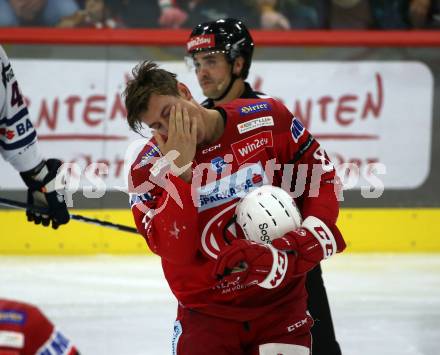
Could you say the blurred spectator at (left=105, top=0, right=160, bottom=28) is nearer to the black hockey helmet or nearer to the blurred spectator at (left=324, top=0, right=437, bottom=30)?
the blurred spectator at (left=324, top=0, right=437, bottom=30)

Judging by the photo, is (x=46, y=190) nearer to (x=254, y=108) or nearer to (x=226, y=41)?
(x=226, y=41)

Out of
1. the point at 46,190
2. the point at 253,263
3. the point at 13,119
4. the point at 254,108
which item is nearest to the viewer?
the point at 253,263

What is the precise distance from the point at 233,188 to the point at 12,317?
1193 mm

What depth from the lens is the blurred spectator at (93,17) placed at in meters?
6.60

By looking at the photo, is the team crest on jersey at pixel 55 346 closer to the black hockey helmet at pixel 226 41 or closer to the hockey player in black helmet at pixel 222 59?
the hockey player in black helmet at pixel 222 59

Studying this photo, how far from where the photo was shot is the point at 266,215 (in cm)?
268

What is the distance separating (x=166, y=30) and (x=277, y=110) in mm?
3726

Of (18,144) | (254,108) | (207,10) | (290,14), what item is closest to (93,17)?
(207,10)

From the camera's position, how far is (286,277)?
2715 mm

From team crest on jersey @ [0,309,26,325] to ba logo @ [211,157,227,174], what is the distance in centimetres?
118

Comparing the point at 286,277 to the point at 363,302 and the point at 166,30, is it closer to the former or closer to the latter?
the point at 363,302

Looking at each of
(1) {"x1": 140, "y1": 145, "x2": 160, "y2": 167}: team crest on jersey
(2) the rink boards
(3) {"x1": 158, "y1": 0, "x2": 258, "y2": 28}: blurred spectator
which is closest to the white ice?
(2) the rink boards

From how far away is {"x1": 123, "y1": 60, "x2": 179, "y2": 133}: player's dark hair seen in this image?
2.74 meters

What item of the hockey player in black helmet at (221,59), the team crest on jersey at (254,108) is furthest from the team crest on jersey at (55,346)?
the hockey player in black helmet at (221,59)
